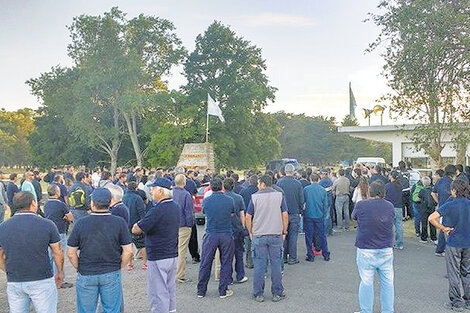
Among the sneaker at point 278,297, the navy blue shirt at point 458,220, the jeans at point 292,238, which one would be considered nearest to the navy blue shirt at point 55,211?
the sneaker at point 278,297

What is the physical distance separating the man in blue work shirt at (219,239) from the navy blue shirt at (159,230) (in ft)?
4.69

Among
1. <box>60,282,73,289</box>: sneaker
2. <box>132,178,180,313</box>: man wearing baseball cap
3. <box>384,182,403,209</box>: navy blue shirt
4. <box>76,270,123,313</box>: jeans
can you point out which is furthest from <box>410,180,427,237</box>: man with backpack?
<box>76,270,123,313</box>: jeans

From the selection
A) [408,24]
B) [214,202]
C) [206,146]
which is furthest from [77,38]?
[214,202]

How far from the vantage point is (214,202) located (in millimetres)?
7422

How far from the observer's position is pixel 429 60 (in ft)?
43.8

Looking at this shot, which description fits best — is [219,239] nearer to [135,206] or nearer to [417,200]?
[135,206]

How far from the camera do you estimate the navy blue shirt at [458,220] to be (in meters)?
6.61

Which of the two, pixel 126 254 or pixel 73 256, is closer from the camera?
pixel 73 256

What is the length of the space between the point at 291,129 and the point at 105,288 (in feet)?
266

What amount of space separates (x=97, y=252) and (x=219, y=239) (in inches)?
111

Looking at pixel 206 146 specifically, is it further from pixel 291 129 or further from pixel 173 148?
pixel 291 129

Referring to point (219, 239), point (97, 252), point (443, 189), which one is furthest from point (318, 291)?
point (97, 252)

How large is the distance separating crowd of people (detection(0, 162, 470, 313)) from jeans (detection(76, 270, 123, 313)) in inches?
0.4

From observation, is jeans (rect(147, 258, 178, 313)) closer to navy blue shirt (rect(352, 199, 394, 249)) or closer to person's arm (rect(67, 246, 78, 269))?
person's arm (rect(67, 246, 78, 269))
